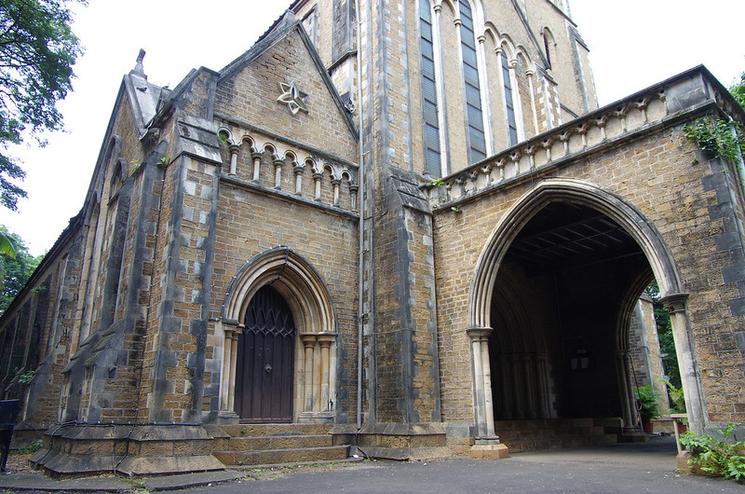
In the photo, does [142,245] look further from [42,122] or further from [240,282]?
[42,122]

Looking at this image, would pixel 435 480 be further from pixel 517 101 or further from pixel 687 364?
pixel 517 101

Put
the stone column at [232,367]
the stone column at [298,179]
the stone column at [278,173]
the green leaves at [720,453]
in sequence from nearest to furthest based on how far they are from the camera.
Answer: the green leaves at [720,453] < the stone column at [232,367] < the stone column at [278,173] < the stone column at [298,179]

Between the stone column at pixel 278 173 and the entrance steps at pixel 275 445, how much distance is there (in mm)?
4760

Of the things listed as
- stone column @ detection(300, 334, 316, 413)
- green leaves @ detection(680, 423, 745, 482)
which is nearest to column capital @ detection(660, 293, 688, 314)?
green leaves @ detection(680, 423, 745, 482)

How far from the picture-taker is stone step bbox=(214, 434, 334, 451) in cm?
907

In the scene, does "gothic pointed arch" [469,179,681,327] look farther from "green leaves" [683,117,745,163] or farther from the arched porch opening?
the arched porch opening

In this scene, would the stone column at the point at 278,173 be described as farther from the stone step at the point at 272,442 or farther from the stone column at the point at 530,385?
the stone column at the point at 530,385

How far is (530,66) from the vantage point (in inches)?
749

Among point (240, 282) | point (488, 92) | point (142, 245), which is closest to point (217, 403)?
point (240, 282)

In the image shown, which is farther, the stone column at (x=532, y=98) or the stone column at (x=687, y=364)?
the stone column at (x=532, y=98)

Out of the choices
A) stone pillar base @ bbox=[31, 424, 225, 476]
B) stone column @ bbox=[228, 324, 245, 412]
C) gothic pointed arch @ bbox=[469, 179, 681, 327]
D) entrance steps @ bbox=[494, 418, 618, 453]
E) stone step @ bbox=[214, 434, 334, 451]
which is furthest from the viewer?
entrance steps @ bbox=[494, 418, 618, 453]

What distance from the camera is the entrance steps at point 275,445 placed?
9016 mm

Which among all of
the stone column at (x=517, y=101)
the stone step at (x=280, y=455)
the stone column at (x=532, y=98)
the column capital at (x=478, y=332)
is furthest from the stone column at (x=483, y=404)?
the stone column at (x=532, y=98)

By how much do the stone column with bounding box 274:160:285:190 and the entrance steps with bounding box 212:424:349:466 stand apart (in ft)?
15.6
